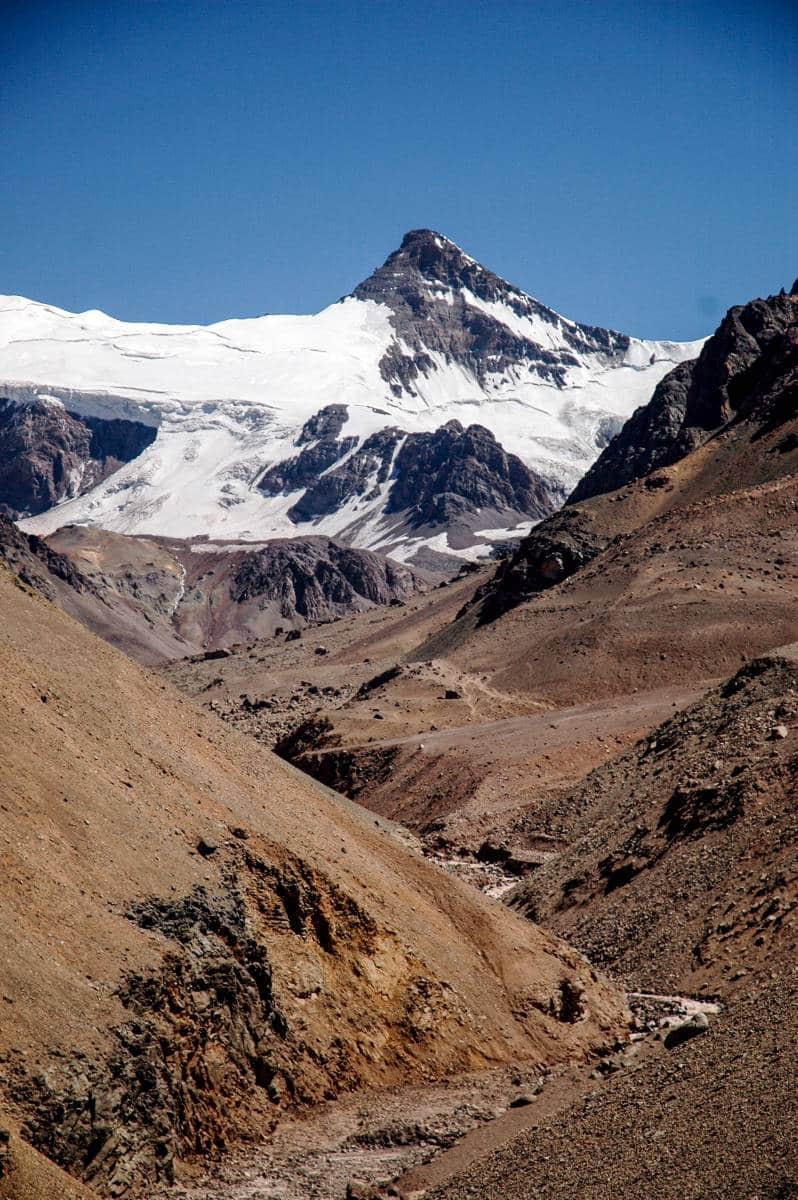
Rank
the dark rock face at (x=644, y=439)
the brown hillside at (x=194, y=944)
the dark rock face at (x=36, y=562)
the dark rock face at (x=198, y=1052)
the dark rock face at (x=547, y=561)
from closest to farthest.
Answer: the dark rock face at (x=198, y=1052)
the brown hillside at (x=194, y=944)
the dark rock face at (x=547, y=561)
the dark rock face at (x=644, y=439)
the dark rock face at (x=36, y=562)

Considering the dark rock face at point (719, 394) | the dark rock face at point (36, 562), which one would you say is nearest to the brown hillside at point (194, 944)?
the dark rock face at point (719, 394)

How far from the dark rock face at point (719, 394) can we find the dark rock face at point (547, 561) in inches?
574

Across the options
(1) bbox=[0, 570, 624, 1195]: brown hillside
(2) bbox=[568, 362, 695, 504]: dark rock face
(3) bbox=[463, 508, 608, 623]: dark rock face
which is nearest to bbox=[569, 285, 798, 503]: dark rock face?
(2) bbox=[568, 362, 695, 504]: dark rock face

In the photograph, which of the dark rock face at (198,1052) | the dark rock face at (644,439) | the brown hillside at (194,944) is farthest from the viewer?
the dark rock face at (644,439)

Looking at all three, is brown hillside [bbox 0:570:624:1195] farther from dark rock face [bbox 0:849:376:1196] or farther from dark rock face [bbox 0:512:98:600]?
dark rock face [bbox 0:512:98:600]

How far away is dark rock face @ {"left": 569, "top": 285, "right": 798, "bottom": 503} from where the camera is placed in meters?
113

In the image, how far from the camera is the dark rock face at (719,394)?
11325 cm

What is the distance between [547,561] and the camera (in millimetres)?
99062

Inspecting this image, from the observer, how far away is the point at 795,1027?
23234 mm

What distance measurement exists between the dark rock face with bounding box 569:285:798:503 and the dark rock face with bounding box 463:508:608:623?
47.8ft

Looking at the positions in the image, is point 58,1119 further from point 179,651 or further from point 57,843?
point 179,651

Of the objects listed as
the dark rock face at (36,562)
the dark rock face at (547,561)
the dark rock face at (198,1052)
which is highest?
the dark rock face at (36,562)

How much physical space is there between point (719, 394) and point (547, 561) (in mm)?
49591

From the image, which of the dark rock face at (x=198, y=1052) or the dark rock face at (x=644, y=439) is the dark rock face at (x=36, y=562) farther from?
the dark rock face at (x=198, y=1052)
